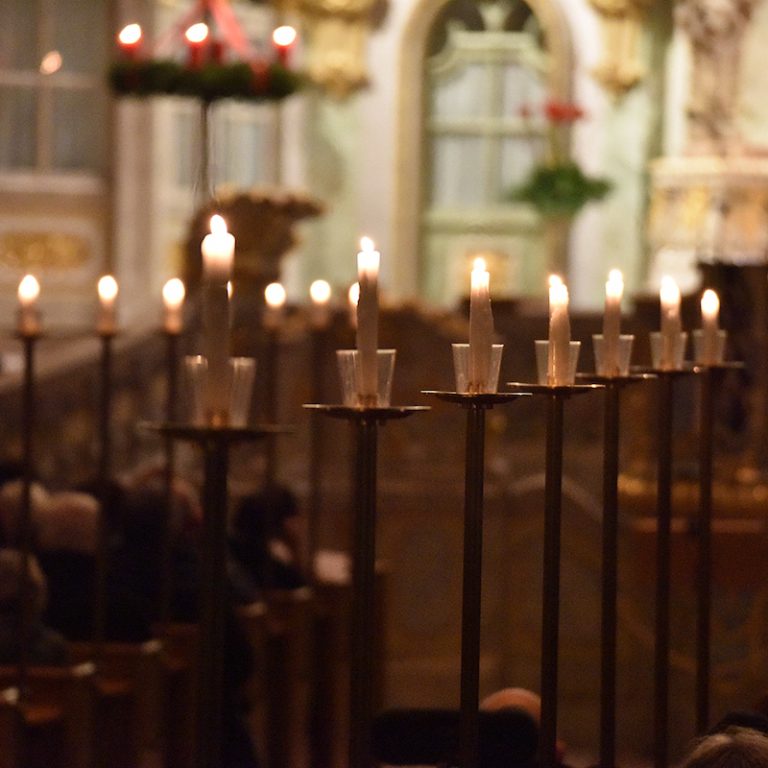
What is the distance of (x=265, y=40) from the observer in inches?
550

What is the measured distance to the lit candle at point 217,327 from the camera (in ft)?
7.69

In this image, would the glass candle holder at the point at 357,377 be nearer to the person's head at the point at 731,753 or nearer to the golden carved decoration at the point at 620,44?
the person's head at the point at 731,753

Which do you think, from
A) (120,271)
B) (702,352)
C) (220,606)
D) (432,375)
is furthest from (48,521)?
(120,271)

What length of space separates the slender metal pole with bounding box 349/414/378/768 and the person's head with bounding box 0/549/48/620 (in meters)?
1.95

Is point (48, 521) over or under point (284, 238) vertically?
under

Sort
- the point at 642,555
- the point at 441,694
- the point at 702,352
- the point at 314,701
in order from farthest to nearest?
the point at 441,694
the point at 642,555
the point at 314,701
the point at 702,352

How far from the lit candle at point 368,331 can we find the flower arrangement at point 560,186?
11.4 meters

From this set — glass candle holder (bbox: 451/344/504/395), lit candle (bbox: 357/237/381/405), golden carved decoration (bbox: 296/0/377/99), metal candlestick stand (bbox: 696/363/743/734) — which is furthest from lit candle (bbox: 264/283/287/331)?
golden carved decoration (bbox: 296/0/377/99)

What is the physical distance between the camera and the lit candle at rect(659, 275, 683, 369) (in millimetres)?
3605

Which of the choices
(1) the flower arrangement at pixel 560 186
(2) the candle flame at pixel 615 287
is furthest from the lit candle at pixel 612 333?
(1) the flower arrangement at pixel 560 186

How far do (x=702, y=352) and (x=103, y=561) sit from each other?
6.40 ft

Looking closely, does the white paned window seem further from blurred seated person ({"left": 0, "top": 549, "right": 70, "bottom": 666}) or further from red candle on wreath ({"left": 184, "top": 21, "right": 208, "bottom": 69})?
blurred seated person ({"left": 0, "top": 549, "right": 70, "bottom": 666})

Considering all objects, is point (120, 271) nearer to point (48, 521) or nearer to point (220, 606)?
point (48, 521)

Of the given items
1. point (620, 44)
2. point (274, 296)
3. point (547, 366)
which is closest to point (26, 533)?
point (274, 296)
